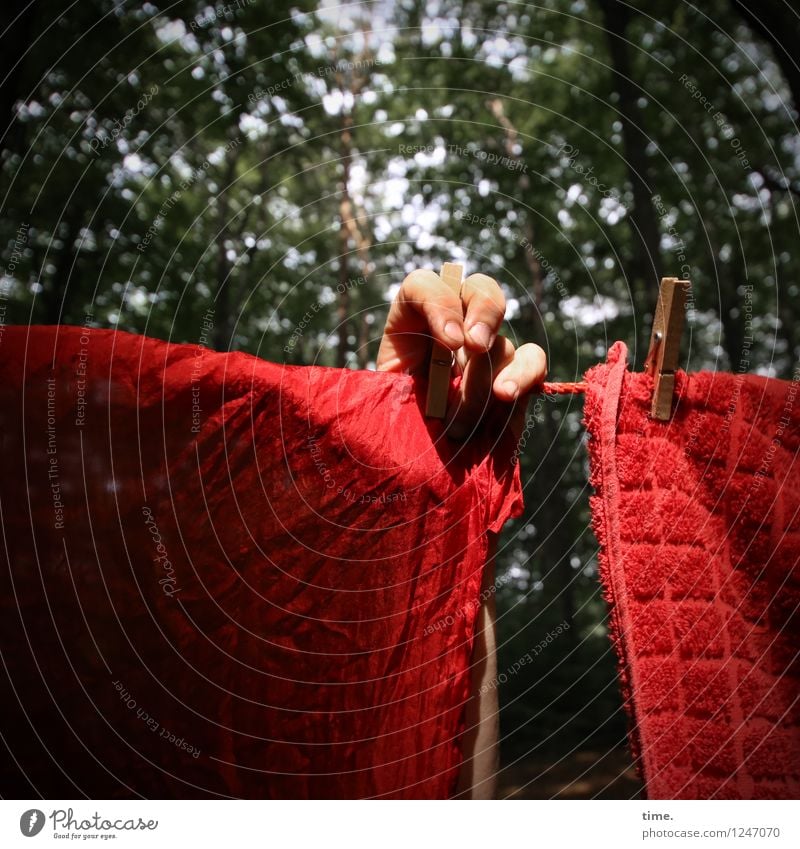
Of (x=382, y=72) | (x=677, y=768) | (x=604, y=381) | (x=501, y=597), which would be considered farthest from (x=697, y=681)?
(x=501, y=597)

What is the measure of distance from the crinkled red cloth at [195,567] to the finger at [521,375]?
0.07 m

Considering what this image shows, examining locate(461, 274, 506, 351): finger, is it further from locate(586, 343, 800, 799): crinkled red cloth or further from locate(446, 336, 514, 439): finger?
locate(586, 343, 800, 799): crinkled red cloth

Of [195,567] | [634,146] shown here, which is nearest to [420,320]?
[195,567]

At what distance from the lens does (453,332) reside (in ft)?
2.01

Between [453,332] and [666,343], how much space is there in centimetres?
23

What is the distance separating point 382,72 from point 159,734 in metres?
4.12

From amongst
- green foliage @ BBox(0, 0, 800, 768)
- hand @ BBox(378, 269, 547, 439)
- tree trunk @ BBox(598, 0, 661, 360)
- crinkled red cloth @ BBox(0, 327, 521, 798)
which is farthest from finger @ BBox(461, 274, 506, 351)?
tree trunk @ BBox(598, 0, 661, 360)

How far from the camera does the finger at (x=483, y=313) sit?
62cm

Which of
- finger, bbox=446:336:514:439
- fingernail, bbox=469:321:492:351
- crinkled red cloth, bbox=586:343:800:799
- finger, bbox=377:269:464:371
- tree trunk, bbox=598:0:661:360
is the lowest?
crinkled red cloth, bbox=586:343:800:799

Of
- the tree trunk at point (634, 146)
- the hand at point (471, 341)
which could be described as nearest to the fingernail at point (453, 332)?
the hand at point (471, 341)

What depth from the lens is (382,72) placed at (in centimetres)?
395

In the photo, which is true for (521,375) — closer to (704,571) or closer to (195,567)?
(704,571)

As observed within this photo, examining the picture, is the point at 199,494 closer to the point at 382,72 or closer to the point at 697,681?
the point at 697,681

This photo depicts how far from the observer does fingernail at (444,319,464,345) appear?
61 cm
